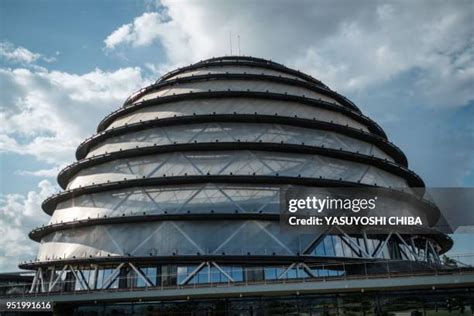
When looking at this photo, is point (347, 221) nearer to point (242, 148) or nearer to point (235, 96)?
point (242, 148)

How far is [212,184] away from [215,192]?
2.37 feet

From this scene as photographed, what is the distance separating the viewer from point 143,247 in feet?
86.4

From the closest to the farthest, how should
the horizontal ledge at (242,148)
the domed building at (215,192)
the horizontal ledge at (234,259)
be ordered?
the horizontal ledge at (234,259), the domed building at (215,192), the horizontal ledge at (242,148)

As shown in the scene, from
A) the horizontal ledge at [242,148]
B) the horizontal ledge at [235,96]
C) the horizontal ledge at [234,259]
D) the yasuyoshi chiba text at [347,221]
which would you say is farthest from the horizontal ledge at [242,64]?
the horizontal ledge at [234,259]

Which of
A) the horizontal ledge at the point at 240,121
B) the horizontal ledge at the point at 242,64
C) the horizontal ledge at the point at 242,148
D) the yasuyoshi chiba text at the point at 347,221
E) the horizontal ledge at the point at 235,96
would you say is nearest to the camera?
the yasuyoshi chiba text at the point at 347,221

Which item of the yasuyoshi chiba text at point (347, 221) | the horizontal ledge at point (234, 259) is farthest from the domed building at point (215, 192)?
the yasuyoshi chiba text at point (347, 221)

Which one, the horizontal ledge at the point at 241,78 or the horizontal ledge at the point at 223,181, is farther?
the horizontal ledge at the point at 241,78

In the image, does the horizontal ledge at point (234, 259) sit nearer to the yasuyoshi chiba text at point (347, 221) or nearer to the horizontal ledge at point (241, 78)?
the yasuyoshi chiba text at point (347, 221)

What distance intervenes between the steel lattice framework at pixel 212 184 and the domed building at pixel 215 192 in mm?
87

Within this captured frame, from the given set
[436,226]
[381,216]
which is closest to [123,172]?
[381,216]

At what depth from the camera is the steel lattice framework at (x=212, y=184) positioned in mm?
25688

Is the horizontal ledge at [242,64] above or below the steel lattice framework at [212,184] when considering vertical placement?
above

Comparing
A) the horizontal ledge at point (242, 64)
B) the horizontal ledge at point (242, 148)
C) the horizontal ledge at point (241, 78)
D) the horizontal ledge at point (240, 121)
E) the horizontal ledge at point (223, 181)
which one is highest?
the horizontal ledge at point (242, 64)

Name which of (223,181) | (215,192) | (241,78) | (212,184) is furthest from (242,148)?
(241,78)
